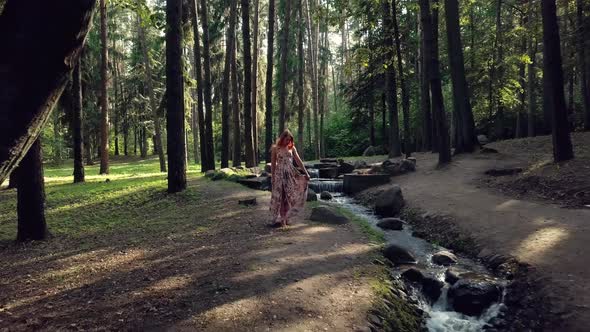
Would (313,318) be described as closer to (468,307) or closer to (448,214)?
(468,307)

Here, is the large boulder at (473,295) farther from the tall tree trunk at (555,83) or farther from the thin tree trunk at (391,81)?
the thin tree trunk at (391,81)

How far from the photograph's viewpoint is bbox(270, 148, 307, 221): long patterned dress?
8.82 m

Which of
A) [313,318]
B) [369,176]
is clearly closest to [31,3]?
[313,318]

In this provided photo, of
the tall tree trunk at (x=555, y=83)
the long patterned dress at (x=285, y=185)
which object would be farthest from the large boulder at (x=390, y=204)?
the tall tree trunk at (x=555, y=83)

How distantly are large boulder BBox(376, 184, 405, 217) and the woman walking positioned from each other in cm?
416

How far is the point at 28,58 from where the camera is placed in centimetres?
199

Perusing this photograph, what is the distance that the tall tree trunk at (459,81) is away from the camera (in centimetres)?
1809

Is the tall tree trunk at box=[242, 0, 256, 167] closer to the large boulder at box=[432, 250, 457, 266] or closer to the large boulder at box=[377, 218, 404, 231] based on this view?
the large boulder at box=[377, 218, 404, 231]

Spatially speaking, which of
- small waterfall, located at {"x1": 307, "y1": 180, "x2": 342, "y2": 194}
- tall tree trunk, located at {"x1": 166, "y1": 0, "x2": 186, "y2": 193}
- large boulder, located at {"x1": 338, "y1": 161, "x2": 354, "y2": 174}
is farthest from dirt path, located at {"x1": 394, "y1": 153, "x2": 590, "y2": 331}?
tall tree trunk, located at {"x1": 166, "y1": 0, "x2": 186, "y2": 193}

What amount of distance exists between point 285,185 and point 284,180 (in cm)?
11

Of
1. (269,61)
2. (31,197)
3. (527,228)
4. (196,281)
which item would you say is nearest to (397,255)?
(527,228)

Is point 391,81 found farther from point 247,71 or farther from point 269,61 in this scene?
point 247,71

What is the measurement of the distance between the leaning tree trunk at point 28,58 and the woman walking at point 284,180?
22.0 feet

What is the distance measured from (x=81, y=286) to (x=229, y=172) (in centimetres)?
1132
